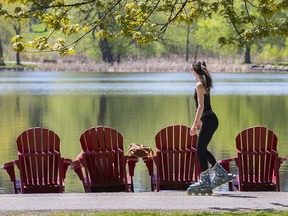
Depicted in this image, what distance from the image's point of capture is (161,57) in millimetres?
105938

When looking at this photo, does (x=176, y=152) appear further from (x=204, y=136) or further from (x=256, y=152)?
(x=256, y=152)

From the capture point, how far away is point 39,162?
497 inches

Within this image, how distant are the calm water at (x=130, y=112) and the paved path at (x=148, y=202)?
4.81m

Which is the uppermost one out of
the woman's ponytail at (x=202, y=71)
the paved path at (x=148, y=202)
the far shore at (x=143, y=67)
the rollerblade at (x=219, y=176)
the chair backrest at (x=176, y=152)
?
the woman's ponytail at (x=202, y=71)

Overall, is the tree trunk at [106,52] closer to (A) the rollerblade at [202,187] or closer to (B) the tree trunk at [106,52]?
(B) the tree trunk at [106,52]

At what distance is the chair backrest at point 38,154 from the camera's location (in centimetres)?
1253

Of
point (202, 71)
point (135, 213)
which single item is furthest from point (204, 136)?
point (135, 213)

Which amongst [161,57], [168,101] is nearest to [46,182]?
[168,101]

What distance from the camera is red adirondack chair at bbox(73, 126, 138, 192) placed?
41.7ft

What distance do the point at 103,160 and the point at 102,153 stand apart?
0.35ft

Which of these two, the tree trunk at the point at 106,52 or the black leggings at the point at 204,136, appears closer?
the black leggings at the point at 204,136

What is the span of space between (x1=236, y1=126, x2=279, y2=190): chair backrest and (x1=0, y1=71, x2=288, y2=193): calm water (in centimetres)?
332

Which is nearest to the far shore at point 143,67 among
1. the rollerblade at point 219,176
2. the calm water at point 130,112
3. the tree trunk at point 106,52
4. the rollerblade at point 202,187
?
the tree trunk at point 106,52

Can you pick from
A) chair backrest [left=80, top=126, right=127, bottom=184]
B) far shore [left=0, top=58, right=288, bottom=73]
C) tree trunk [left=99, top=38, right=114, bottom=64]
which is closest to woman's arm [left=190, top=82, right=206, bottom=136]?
chair backrest [left=80, top=126, right=127, bottom=184]
